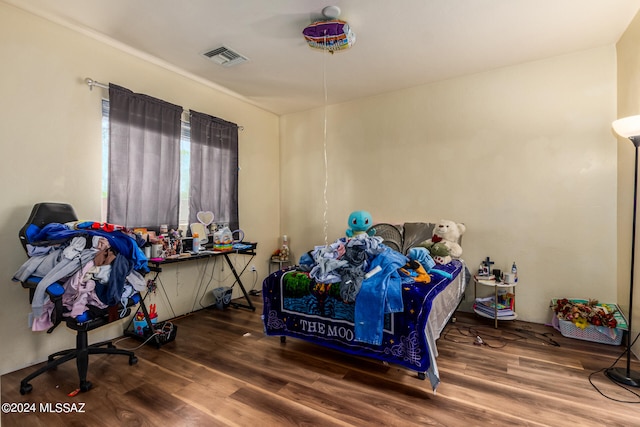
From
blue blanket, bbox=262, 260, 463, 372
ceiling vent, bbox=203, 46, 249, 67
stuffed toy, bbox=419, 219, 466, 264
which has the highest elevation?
ceiling vent, bbox=203, 46, 249, 67

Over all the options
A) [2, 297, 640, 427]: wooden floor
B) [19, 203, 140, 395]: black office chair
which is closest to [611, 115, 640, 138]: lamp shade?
[2, 297, 640, 427]: wooden floor

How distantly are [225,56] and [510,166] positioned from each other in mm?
3053

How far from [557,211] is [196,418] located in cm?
346

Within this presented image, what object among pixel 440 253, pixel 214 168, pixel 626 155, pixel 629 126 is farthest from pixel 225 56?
pixel 626 155

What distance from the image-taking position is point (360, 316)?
7.02 feet

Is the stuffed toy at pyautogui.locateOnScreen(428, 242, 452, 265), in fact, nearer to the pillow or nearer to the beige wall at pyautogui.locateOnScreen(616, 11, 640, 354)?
the pillow

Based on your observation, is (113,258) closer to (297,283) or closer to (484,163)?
(297,283)

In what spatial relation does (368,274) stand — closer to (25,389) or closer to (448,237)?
(448,237)

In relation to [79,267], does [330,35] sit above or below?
above

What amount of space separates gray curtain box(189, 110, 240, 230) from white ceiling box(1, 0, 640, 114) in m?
0.55

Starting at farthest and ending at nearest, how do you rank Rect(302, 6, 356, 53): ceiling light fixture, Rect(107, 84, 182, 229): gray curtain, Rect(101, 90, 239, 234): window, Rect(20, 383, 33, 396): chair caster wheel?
Rect(101, 90, 239, 234): window → Rect(107, 84, 182, 229): gray curtain → Rect(302, 6, 356, 53): ceiling light fixture → Rect(20, 383, 33, 396): chair caster wheel

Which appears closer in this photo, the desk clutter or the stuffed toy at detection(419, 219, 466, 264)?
the desk clutter

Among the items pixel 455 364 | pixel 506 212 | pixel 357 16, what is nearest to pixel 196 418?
pixel 455 364

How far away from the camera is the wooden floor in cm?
173
